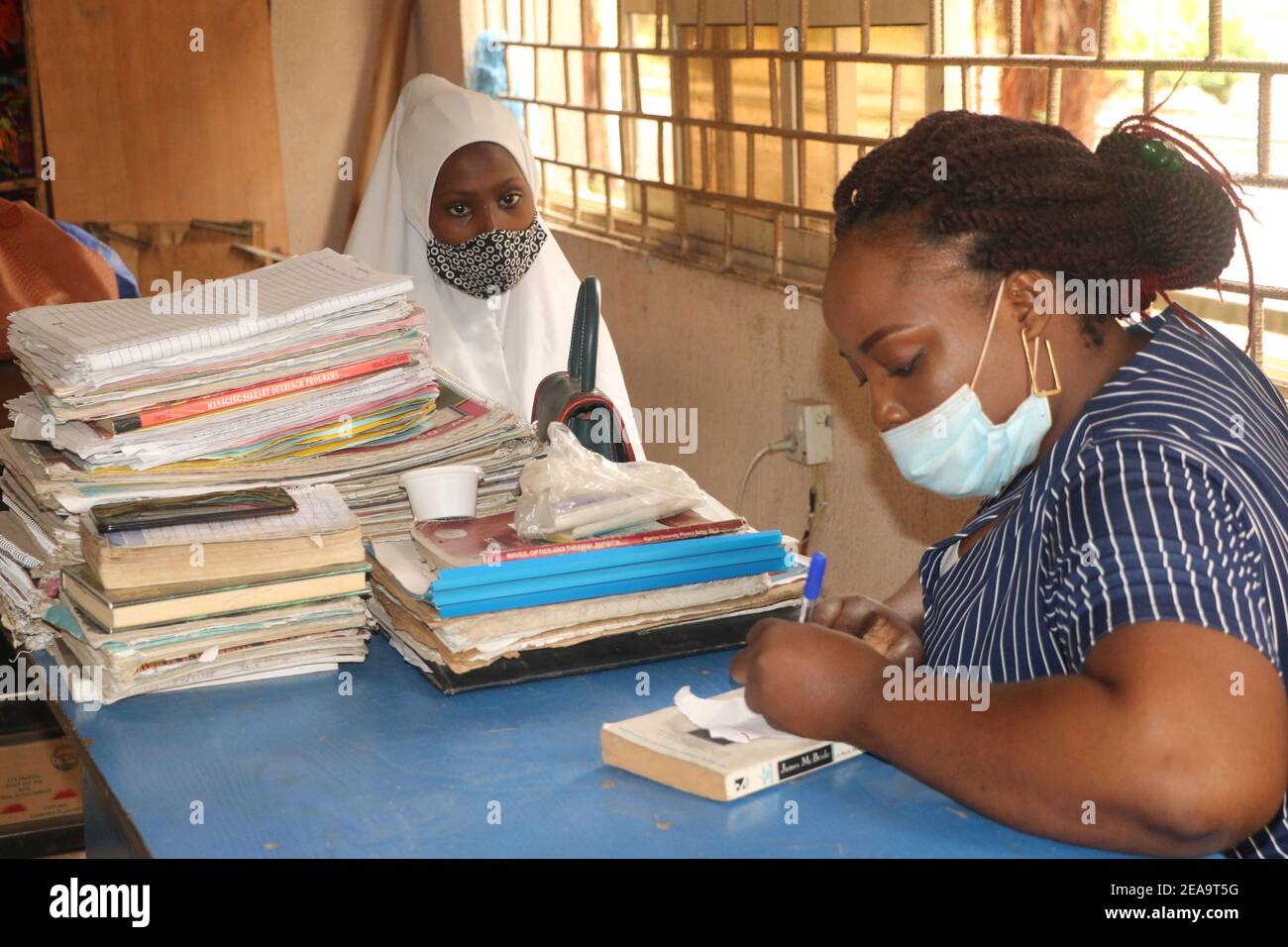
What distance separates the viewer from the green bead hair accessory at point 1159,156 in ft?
4.16

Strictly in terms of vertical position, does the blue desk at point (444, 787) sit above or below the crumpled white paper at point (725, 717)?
below

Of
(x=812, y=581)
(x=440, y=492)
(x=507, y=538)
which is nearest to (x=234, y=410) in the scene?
(x=440, y=492)

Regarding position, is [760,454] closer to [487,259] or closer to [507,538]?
[487,259]

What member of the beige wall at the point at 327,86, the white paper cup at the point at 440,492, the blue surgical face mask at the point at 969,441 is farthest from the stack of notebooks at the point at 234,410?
the beige wall at the point at 327,86

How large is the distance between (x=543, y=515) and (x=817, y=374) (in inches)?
61.1

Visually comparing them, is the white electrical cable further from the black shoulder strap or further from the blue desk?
the blue desk

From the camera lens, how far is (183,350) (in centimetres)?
157

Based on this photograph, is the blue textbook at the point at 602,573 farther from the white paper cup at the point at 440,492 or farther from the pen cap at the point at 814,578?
the white paper cup at the point at 440,492

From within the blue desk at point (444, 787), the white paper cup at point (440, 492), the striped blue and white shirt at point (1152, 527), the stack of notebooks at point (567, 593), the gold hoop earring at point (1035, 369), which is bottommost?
the blue desk at point (444, 787)

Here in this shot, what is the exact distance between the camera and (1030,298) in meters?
1.23

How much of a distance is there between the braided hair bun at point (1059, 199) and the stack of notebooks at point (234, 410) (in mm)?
652
